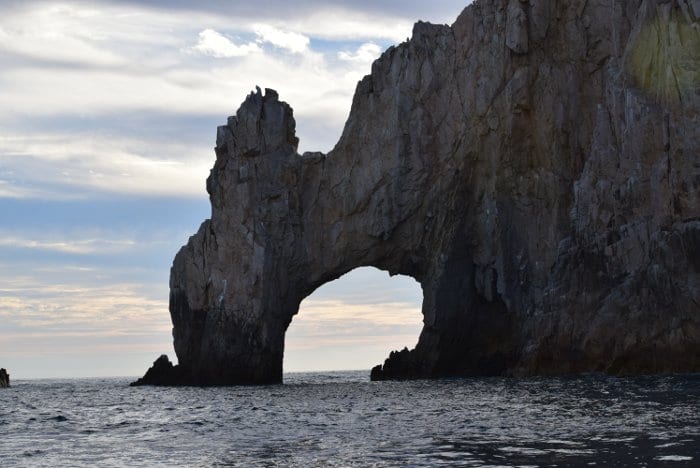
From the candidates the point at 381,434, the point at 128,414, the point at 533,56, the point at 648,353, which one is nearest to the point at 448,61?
the point at 533,56

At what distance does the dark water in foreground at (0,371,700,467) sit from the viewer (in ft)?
72.6

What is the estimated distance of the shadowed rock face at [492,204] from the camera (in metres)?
55.8

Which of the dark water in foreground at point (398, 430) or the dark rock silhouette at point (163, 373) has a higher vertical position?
the dark rock silhouette at point (163, 373)

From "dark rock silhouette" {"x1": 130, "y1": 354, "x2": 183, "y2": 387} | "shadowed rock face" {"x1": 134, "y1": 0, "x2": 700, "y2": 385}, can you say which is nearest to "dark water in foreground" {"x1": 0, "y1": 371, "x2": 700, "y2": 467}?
"shadowed rock face" {"x1": 134, "y1": 0, "x2": 700, "y2": 385}

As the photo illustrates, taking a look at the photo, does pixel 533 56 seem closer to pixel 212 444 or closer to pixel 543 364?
pixel 543 364

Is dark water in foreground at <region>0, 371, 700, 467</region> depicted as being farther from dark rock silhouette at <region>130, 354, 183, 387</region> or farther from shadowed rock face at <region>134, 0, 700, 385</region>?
dark rock silhouette at <region>130, 354, 183, 387</region>

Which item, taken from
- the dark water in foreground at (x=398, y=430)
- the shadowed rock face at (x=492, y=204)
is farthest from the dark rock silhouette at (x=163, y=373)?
the dark water in foreground at (x=398, y=430)

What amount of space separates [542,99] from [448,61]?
774 centimetres

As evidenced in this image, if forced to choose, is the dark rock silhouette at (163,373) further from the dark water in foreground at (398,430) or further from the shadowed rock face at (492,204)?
the dark water in foreground at (398,430)

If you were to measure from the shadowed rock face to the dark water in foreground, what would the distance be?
10.1 m

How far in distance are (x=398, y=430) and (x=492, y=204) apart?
41.9 m

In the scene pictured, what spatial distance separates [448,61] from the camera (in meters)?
73.0

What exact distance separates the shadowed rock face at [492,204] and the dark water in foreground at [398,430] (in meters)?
10.1

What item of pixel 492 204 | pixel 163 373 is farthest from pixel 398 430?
pixel 163 373
